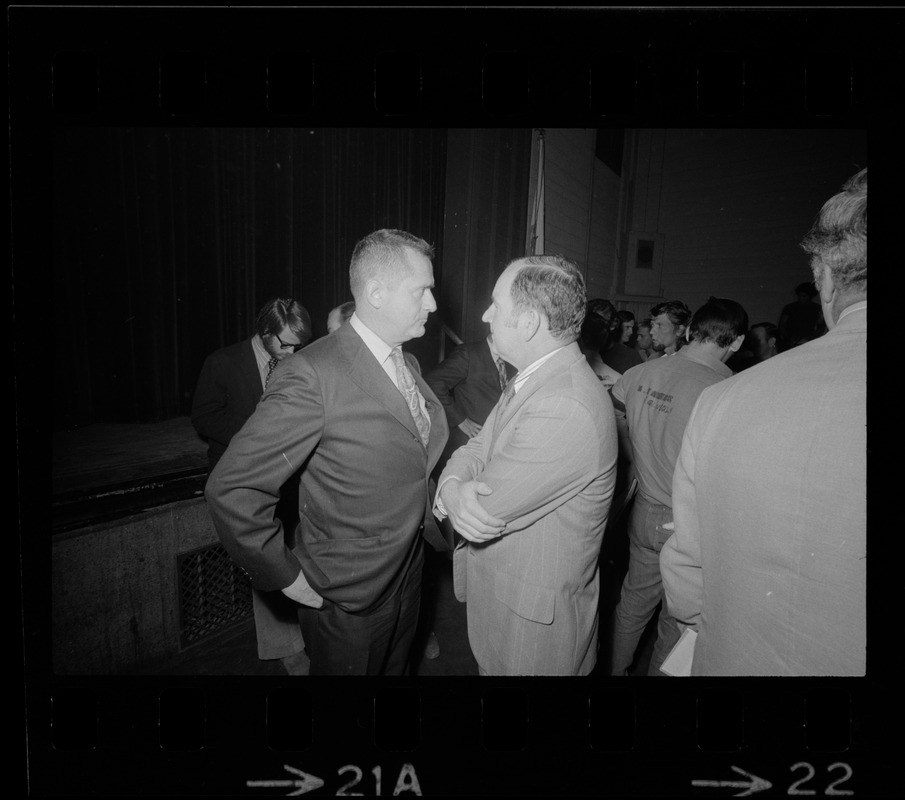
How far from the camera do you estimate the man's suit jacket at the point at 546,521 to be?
1.38 m

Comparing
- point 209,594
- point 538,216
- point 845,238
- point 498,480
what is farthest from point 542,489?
point 538,216

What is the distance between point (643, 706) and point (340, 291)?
449 centimetres

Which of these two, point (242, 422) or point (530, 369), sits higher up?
point (530, 369)

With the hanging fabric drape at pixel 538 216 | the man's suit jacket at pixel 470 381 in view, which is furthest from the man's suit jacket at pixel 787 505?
the hanging fabric drape at pixel 538 216

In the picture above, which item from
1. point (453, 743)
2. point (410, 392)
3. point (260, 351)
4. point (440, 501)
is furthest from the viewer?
point (260, 351)

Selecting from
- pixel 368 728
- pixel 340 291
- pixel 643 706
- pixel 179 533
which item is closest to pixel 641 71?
pixel 643 706

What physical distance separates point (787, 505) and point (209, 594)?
2860 mm

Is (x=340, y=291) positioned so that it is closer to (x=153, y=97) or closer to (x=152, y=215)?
(x=152, y=215)

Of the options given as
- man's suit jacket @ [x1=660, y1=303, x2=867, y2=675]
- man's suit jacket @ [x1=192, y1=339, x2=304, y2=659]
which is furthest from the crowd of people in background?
man's suit jacket @ [x1=192, y1=339, x2=304, y2=659]

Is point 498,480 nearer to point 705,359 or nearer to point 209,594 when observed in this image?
point 705,359

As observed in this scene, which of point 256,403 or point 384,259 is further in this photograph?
point 256,403

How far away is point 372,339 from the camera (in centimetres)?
170

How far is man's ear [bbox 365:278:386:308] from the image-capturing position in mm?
1663

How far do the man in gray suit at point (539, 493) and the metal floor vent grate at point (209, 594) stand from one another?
1.78 m
